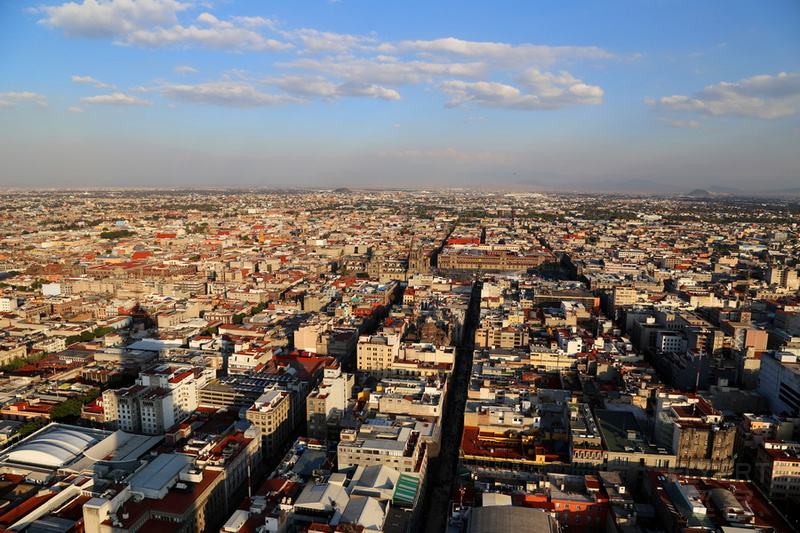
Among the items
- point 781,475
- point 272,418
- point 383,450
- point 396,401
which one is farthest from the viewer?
point 396,401

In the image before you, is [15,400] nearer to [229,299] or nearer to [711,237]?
[229,299]

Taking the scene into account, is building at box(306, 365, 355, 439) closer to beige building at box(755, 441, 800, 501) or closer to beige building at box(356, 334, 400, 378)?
beige building at box(356, 334, 400, 378)

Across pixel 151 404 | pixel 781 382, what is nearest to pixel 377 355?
pixel 151 404

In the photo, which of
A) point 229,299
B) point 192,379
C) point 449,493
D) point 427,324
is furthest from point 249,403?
point 229,299

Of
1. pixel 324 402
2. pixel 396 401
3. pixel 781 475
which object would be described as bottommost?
pixel 781 475

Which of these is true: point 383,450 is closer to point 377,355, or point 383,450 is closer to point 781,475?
point 377,355

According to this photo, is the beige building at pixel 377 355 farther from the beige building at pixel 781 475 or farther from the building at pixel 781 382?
the building at pixel 781 382
